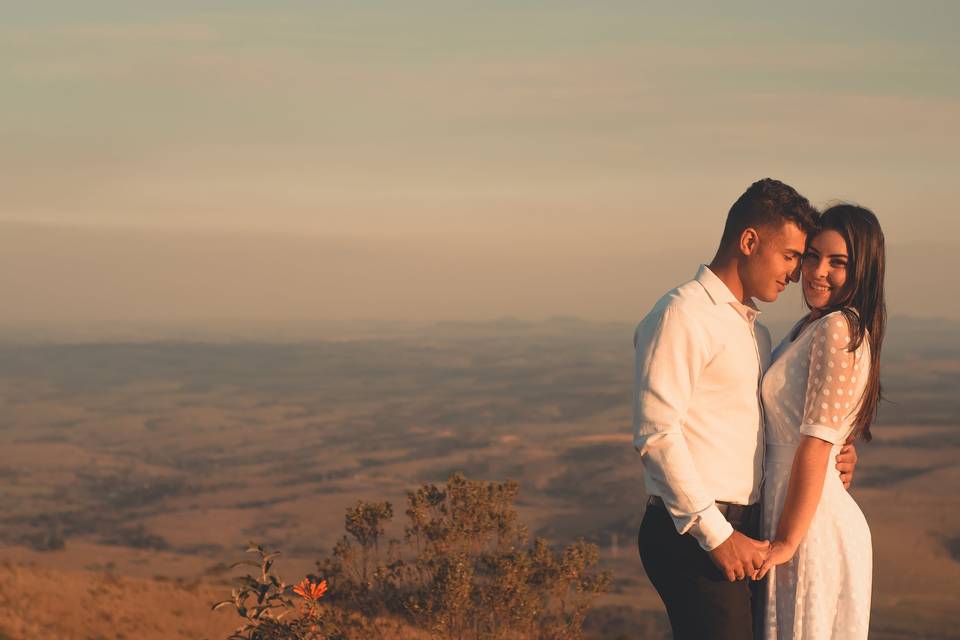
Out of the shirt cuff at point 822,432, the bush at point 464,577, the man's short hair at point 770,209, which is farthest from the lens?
the bush at point 464,577

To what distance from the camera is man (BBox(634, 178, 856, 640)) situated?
3838 mm

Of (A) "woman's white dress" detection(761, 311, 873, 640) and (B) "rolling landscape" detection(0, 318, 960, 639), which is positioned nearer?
(A) "woman's white dress" detection(761, 311, 873, 640)

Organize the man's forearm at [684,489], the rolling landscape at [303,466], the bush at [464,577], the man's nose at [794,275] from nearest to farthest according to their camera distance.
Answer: the man's forearm at [684,489], the man's nose at [794,275], the bush at [464,577], the rolling landscape at [303,466]

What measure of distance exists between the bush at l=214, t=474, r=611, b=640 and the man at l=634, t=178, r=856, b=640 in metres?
4.13

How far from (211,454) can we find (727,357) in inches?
3780

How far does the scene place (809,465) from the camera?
3.93 meters

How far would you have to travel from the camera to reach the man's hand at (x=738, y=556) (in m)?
3.86

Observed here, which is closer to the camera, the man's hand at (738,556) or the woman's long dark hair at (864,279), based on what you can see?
the man's hand at (738,556)

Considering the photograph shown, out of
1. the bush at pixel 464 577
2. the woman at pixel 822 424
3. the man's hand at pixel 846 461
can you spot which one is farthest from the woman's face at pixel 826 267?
the bush at pixel 464 577

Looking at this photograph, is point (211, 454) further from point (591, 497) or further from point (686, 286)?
point (686, 286)

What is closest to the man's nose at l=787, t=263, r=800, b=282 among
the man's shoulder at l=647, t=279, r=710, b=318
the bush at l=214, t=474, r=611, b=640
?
the man's shoulder at l=647, t=279, r=710, b=318

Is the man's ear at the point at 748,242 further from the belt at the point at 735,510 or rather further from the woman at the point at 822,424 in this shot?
the belt at the point at 735,510

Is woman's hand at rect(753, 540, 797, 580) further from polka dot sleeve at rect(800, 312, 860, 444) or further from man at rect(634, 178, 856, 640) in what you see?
polka dot sleeve at rect(800, 312, 860, 444)

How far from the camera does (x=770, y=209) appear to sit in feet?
13.2
